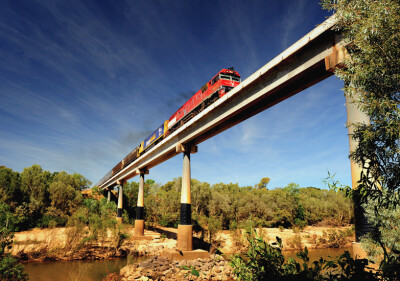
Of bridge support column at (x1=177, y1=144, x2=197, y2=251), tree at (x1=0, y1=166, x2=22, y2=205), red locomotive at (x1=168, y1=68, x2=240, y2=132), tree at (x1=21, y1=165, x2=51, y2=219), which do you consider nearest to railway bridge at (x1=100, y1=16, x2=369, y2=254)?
bridge support column at (x1=177, y1=144, x2=197, y2=251)

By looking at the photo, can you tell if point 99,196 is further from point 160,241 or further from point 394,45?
point 394,45

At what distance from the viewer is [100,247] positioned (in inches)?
819

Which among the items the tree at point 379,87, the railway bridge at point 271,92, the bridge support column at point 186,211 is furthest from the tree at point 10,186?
the tree at point 379,87

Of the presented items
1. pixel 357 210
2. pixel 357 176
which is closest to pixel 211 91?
pixel 357 176

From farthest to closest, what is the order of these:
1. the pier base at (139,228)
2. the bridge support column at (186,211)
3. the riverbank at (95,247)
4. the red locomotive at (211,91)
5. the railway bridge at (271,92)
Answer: the pier base at (139,228) → the red locomotive at (211,91) → the riverbank at (95,247) → the bridge support column at (186,211) → the railway bridge at (271,92)

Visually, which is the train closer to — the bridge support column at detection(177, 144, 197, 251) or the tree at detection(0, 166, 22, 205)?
the bridge support column at detection(177, 144, 197, 251)

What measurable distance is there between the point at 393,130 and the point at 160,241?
25404 millimetres

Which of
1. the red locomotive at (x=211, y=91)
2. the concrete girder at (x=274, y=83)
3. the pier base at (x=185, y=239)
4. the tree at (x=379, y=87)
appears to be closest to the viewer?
the tree at (x=379, y=87)

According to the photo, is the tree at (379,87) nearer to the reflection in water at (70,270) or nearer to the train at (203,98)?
the train at (203,98)

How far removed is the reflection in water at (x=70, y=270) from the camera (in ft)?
46.9

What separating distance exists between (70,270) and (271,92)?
1745 centimetres

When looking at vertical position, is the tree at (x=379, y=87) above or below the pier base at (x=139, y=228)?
above

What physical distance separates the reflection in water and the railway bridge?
578cm

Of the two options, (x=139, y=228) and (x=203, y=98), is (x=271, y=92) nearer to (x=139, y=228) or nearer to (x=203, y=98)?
(x=203, y=98)
